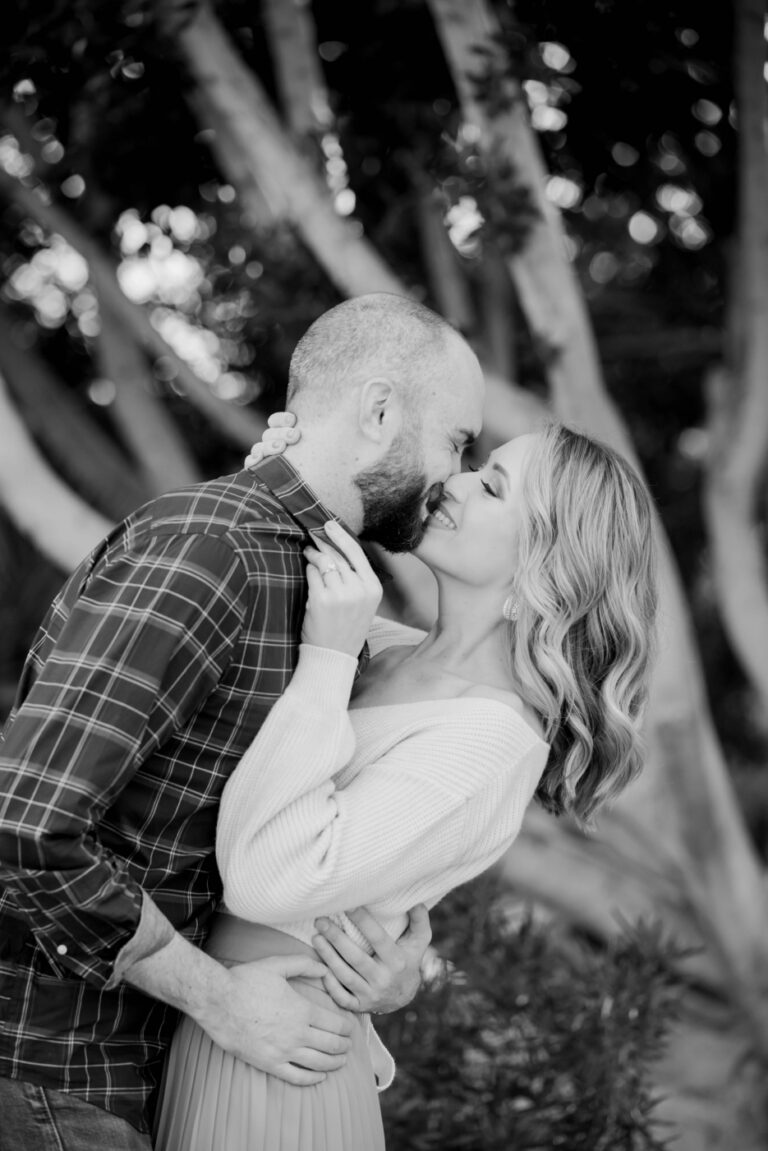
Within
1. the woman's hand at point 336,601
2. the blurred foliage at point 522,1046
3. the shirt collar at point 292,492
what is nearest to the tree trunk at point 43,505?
the blurred foliage at point 522,1046

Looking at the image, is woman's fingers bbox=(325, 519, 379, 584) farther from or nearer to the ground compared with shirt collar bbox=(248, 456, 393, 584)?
nearer to the ground

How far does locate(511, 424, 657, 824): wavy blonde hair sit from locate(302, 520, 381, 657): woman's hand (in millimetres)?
492

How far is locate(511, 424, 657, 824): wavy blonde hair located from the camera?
8.51ft

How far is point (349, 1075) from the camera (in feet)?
7.72

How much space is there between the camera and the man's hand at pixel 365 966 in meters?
2.31

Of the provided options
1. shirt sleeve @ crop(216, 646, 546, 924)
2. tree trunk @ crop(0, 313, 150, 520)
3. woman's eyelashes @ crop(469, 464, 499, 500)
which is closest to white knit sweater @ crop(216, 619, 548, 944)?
shirt sleeve @ crop(216, 646, 546, 924)

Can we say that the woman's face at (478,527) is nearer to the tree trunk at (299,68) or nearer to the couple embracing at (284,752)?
the couple embracing at (284,752)

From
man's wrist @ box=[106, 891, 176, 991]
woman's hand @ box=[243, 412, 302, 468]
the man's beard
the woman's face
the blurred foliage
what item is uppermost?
woman's hand @ box=[243, 412, 302, 468]

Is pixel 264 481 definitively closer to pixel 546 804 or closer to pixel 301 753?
pixel 301 753

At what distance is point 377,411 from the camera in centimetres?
235

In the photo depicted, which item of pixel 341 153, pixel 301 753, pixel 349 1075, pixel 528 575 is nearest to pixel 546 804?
pixel 528 575

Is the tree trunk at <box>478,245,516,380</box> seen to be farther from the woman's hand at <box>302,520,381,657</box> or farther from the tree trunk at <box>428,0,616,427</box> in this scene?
the woman's hand at <box>302,520,381,657</box>

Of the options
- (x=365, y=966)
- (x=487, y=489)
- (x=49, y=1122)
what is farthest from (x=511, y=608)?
(x=49, y=1122)

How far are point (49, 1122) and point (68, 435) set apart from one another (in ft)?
12.8
